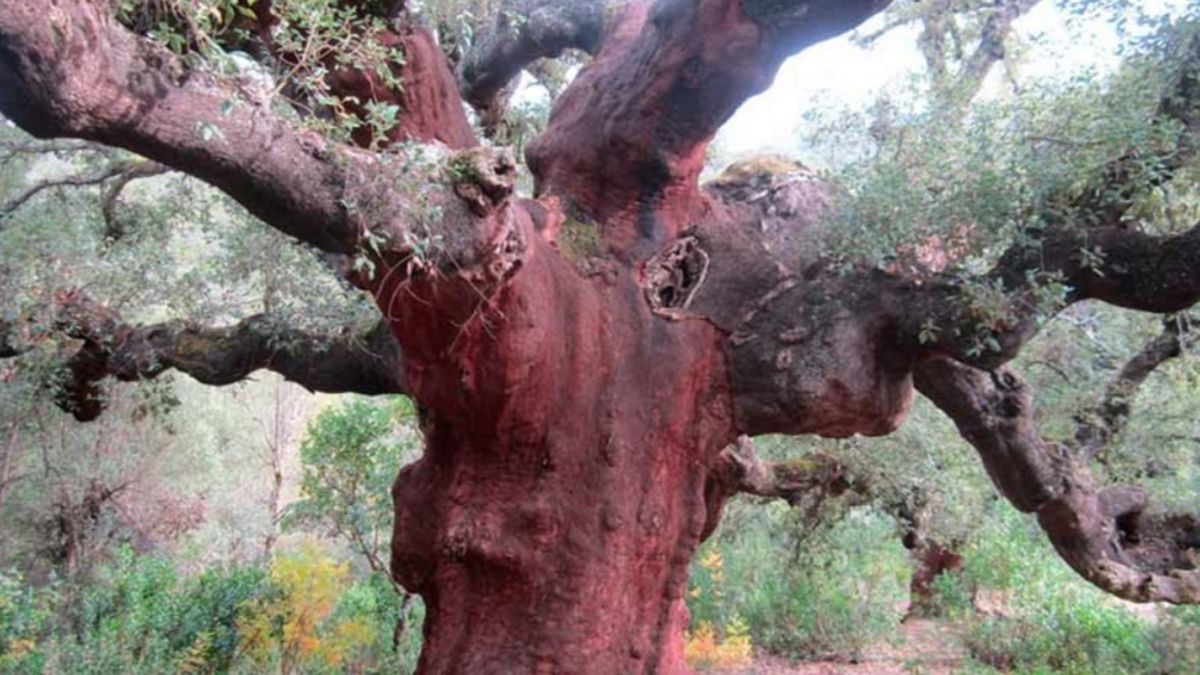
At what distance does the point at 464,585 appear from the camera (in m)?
4.57

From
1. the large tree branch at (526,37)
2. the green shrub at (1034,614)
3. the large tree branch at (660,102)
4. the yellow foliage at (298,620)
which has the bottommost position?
the green shrub at (1034,614)

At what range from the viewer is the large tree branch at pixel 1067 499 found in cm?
541

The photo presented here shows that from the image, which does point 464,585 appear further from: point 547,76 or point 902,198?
point 547,76

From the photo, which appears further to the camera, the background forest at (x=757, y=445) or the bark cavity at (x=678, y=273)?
the bark cavity at (x=678, y=273)

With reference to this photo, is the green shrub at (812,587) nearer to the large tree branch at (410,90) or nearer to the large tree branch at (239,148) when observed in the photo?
the large tree branch at (410,90)

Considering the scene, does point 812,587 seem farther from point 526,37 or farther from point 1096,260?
point 1096,260

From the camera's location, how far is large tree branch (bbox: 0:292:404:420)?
5.73m

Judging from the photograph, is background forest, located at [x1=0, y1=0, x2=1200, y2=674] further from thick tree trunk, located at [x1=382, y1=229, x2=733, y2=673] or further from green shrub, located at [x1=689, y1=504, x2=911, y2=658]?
thick tree trunk, located at [x1=382, y1=229, x2=733, y2=673]

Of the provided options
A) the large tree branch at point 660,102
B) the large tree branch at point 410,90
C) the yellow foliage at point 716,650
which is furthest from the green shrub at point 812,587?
the large tree branch at point 410,90

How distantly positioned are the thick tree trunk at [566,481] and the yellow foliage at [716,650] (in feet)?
14.7

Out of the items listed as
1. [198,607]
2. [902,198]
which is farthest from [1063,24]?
[198,607]

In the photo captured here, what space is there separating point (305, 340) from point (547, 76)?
3228 mm

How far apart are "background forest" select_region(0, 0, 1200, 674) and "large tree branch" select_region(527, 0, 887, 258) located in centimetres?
68

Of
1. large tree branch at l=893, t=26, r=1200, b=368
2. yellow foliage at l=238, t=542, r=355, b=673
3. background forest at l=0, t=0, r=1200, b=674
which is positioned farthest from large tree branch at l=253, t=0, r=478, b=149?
yellow foliage at l=238, t=542, r=355, b=673
